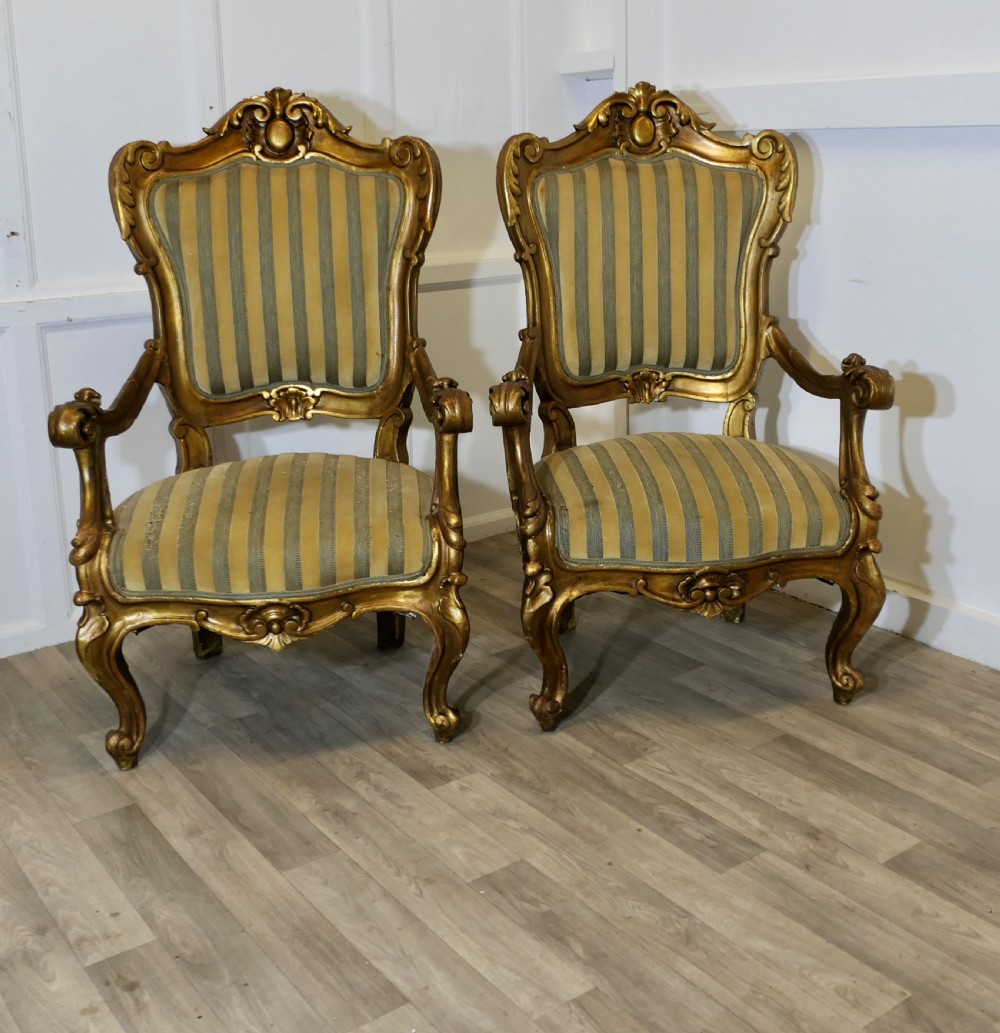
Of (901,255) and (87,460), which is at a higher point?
(901,255)

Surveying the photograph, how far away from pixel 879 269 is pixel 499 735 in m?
1.29

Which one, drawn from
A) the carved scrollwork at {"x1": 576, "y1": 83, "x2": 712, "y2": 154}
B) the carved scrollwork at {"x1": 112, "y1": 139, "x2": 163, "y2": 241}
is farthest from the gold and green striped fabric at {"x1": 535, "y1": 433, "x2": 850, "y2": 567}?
the carved scrollwork at {"x1": 112, "y1": 139, "x2": 163, "y2": 241}

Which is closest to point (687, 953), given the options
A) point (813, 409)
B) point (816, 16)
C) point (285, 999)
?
point (285, 999)

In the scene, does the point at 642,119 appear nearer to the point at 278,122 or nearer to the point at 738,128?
the point at 738,128

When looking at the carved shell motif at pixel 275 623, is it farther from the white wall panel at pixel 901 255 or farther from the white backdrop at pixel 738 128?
the white wall panel at pixel 901 255

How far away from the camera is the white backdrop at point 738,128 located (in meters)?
2.57

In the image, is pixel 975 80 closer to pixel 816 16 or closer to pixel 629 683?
pixel 816 16

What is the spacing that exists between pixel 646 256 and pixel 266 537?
103 cm

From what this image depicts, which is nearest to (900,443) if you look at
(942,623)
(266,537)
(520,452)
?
(942,623)

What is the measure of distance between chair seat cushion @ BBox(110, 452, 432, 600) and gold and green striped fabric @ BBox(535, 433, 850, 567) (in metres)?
0.28

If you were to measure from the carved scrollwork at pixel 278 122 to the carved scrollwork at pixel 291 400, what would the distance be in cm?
47

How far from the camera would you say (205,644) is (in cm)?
274

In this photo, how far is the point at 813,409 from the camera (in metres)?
2.95

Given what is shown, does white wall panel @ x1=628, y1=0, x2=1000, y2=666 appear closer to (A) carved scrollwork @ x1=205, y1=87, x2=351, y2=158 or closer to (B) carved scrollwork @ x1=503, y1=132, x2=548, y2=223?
(B) carved scrollwork @ x1=503, y1=132, x2=548, y2=223
